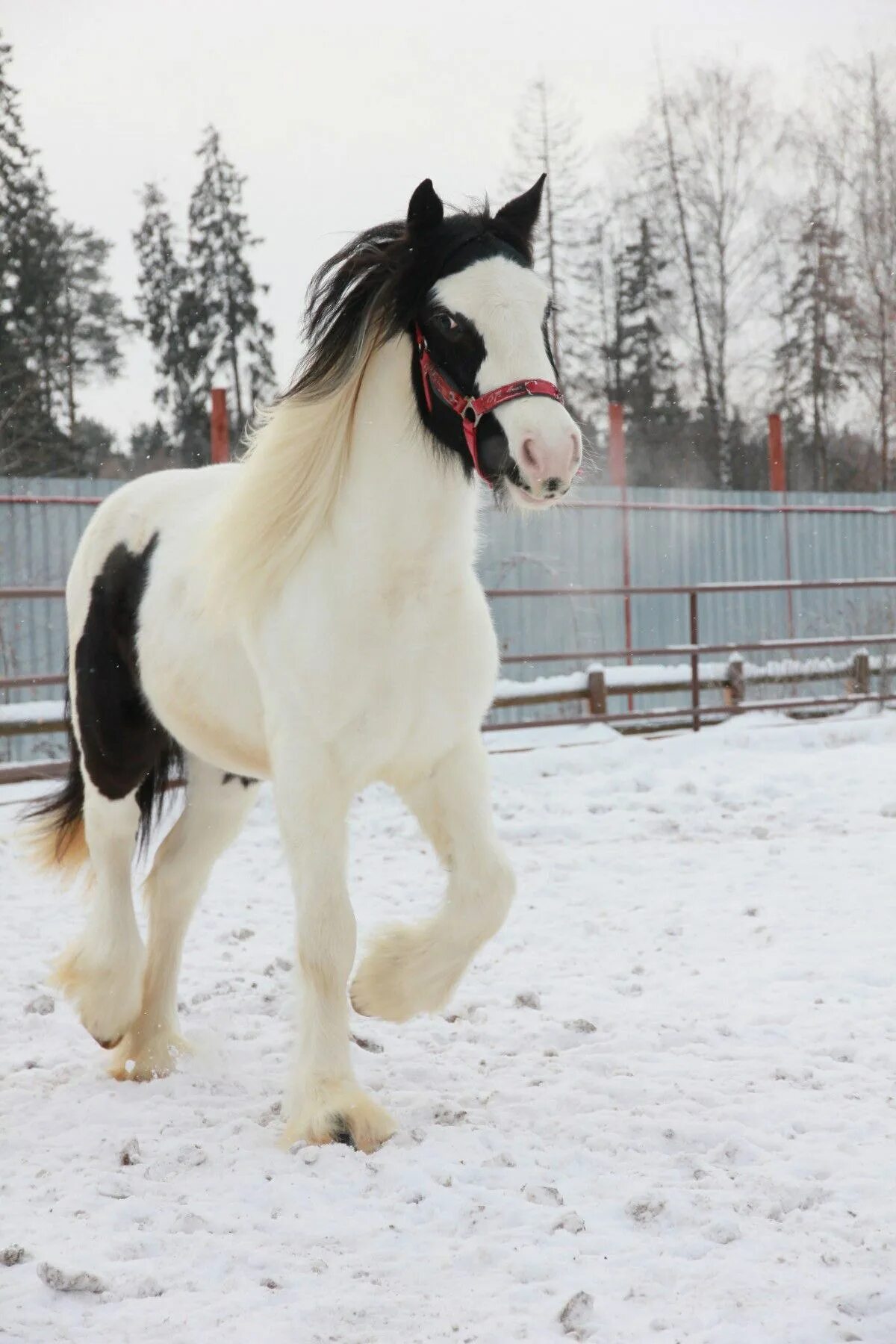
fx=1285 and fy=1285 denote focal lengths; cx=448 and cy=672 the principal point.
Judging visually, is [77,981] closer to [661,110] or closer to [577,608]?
[577,608]

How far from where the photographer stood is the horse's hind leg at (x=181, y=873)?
143 inches

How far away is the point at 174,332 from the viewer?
23.1 metres

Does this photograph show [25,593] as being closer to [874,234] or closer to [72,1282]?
[72,1282]

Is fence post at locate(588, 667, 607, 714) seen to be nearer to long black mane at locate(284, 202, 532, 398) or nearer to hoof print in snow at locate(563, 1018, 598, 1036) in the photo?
hoof print in snow at locate(563, 1018, 598, 1036)

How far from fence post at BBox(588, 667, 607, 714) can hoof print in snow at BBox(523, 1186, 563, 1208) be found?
7.43 m

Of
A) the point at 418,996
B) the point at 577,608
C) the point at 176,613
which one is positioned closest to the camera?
the point at 418,996

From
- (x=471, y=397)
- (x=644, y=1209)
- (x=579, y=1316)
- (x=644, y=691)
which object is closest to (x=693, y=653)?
(x=644, y=691)

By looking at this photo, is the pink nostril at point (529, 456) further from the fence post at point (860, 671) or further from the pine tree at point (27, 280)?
the pine tree at point (27, 280)

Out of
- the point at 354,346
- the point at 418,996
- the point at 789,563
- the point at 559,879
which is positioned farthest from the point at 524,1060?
the point at 789,563

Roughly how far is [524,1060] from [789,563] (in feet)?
39.3

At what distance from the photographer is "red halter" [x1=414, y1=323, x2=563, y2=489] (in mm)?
2551

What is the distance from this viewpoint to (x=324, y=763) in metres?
2.84

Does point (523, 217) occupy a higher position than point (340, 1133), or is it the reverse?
point (523, 217)

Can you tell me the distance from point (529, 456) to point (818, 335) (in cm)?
2386
